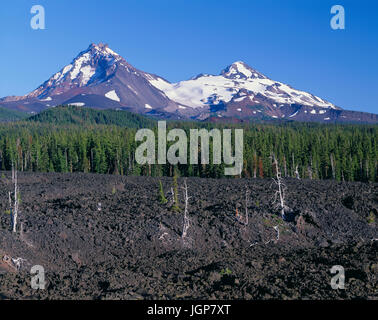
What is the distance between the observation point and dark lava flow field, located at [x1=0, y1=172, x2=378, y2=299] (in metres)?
16.6

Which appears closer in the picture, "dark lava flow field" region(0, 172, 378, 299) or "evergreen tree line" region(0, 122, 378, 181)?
"dark lava flow field" region(0, 172, 378, 299)

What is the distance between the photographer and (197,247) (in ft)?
82.9

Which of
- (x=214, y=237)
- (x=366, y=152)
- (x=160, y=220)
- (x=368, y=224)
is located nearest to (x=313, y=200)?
(x=368, y=224)

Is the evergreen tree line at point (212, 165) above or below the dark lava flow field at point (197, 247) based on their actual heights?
above

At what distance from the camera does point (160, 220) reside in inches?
1077

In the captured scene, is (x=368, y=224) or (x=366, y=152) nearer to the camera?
(x=368, y=224)

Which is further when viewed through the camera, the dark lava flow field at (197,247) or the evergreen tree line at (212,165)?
the evergreen tree line at (212,165)

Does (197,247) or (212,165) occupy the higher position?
(212,165)

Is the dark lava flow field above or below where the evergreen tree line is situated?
below

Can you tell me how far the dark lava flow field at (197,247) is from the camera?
54.5 ft
